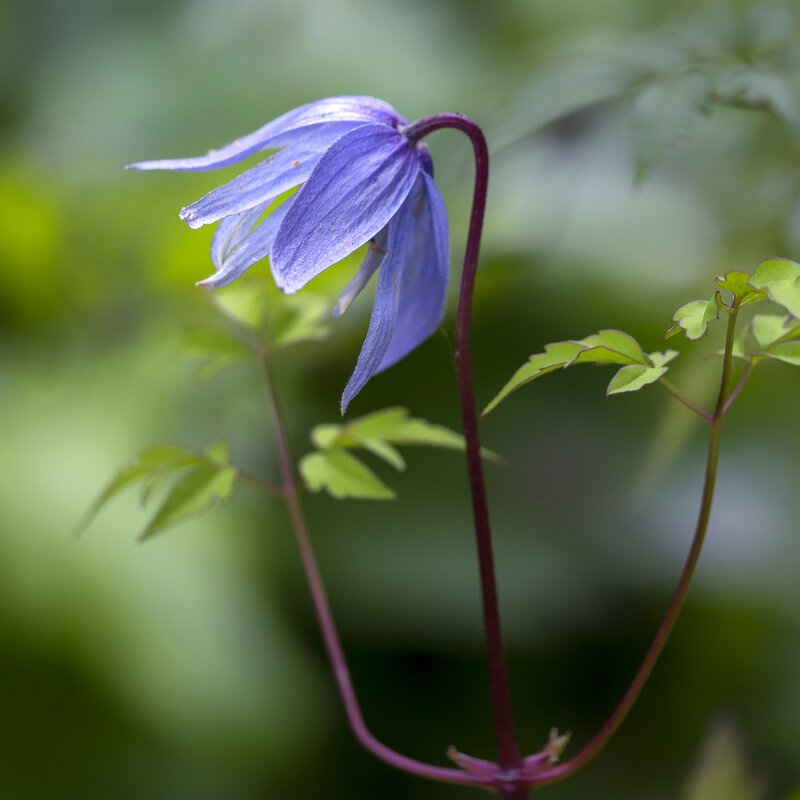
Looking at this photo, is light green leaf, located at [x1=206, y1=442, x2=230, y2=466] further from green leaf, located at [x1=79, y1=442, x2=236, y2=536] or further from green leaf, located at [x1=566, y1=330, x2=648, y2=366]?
green leaf, located at [x1=566, y1=330, x2=648, y2=366]

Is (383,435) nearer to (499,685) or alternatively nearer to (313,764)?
(499,685)

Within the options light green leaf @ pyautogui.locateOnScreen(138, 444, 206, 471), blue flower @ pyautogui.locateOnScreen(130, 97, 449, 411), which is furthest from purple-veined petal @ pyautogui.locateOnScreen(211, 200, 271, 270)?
light green leaf @ pyautogui.locateOnScreen(138, 444, 206, 471)

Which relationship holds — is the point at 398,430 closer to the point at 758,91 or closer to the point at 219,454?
the point at 219,454

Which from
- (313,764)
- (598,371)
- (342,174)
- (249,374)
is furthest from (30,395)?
(342,174)

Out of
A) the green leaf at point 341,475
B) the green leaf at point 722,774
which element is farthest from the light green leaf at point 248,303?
the green leaf at point 722,774

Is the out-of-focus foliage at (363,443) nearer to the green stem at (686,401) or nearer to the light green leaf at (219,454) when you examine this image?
the light green leaf at (219,454)

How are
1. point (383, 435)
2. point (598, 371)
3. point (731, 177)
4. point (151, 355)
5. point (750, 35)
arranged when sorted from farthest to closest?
point (151, 355) < point (598, 371) < point (731, 177) < point (750, 35) < point (383, 435)
